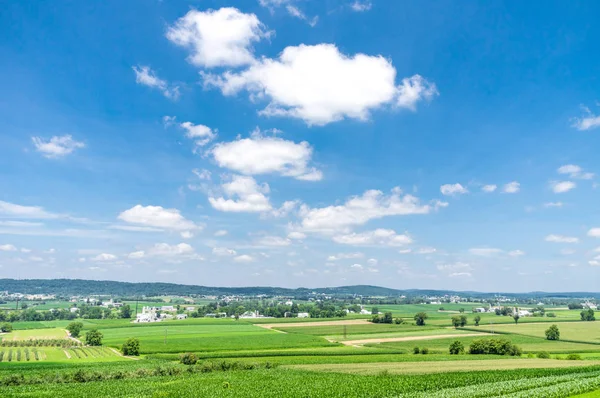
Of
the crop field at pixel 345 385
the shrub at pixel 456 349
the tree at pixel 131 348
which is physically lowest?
the tree at pixel 131 348

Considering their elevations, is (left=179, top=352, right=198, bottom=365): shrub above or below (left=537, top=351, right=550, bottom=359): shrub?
below

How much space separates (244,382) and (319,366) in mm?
18185

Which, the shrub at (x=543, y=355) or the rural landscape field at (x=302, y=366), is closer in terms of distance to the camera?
the rural landscape field at (x=302, y=366)

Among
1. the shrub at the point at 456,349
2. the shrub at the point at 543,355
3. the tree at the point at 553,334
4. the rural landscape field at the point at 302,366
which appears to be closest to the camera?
the rural landscape field at the point at 302,366

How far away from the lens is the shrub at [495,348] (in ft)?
309

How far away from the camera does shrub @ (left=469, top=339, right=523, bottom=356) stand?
9431 cm

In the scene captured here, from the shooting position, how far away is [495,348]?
314 ft

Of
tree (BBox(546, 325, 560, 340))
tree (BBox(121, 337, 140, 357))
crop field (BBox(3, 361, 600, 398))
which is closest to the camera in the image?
crop field (BBox(3, 361, 600, 398))

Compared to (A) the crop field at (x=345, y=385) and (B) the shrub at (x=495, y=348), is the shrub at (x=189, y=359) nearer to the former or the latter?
(A) the crop field at (x=345, y=385)

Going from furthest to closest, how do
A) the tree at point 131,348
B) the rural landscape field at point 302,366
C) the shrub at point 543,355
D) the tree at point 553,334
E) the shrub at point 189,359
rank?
the tree at point 553,334, the tree at point 131,348, the shrub at point 543,355, the shrub at point 189,359, the rural landscape field at point 302,366

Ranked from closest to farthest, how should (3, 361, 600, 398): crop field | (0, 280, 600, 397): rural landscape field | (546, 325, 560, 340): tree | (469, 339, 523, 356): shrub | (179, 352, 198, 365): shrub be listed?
1. (3, 361, 600, 398): crop field
2. (0, 280, 600, 397): rural landscape field
3. (179, 352, 198, 365): shrub
4. (469, 339, 523, 356): shrub
5. (546, 325, 560, 340): tree

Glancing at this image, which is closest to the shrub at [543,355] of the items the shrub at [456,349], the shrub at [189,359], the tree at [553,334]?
the shrub at [456,349]

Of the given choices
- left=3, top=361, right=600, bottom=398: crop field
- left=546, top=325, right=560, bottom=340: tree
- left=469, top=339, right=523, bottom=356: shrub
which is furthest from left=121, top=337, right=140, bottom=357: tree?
left=546, top=325, right=560, bottom=340: tree

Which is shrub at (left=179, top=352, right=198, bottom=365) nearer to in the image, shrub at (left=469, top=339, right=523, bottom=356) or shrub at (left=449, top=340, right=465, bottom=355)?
shrub at (left=449, top=340, right=465, bottom=355)
